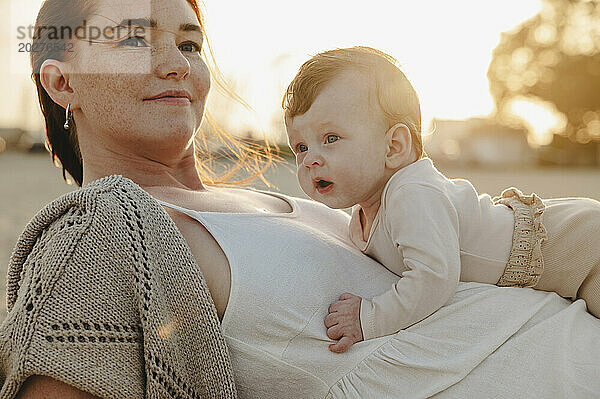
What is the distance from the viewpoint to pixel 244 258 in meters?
1.74

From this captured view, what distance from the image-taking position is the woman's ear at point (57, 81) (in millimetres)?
2262

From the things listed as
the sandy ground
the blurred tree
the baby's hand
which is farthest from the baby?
the blurred tree

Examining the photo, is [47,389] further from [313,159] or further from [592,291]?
[592,291]

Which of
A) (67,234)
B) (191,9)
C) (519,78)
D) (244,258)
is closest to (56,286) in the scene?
(67,234)

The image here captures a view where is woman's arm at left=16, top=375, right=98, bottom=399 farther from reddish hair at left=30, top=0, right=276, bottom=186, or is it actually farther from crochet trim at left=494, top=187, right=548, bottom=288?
crochet trim at left=494, top=187, right=548, bottom=288

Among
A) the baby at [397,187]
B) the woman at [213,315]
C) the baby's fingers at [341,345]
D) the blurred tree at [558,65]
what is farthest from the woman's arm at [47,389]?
the blurred tree at [558,65]

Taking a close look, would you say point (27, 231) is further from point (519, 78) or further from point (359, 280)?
point (519, 78)

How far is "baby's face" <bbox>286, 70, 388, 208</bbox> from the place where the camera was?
6.47 ft

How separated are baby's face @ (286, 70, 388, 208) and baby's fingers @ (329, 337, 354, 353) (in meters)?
0.48

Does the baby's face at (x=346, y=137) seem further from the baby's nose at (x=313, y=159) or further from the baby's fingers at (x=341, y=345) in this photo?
the baby's fingers at (x=341, y=345)

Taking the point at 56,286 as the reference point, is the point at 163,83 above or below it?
above

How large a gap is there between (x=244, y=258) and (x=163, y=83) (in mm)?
755

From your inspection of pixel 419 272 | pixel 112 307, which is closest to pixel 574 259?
pixel 419 272

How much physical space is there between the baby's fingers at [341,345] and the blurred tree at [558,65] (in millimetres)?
36346
